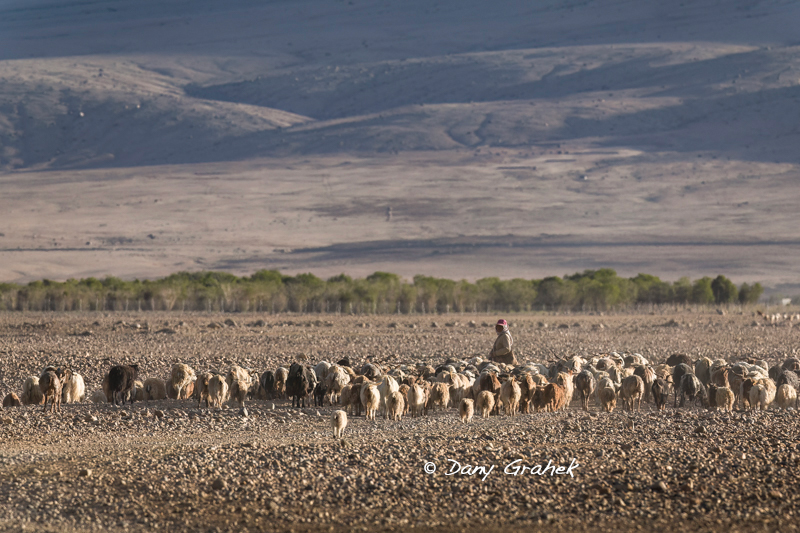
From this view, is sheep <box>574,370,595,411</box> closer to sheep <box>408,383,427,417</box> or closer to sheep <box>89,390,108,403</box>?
sheep <box>408,383,427,417</box>

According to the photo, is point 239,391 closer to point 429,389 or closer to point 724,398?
point 429,389

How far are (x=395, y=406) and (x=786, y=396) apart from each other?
6767mm

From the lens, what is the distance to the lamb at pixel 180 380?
17.7m

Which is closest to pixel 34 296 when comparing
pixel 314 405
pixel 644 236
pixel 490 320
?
pixel 490 320

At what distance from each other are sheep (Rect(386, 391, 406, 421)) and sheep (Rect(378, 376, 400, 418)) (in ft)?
0.29

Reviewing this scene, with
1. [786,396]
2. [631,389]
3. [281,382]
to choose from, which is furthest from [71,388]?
[786,396]

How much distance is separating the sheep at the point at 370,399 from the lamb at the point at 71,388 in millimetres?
5433

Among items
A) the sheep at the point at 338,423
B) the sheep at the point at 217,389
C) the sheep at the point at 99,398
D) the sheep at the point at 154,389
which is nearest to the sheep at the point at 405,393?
the sheep at the point at 338,423

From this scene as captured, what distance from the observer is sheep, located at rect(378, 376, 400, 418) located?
1570cm

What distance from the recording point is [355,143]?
18638cm

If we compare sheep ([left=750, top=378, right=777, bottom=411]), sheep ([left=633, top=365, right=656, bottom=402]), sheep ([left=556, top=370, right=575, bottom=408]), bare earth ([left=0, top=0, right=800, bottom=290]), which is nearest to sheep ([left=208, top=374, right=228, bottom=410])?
sheep ([left=556, top=370, right=575, bottom=408])

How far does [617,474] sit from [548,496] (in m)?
1.07

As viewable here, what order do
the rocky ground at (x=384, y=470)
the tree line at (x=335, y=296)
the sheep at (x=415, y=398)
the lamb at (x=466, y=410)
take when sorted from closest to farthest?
the rocky ground at (x=384, y=470)
the lamb at (x=466, y=410)
the sheep at (x=415, y=398)
the tree line at (x=335, y=296)

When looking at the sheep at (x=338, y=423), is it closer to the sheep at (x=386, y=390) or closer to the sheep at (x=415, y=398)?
the sheep at (x=386, y=390)
